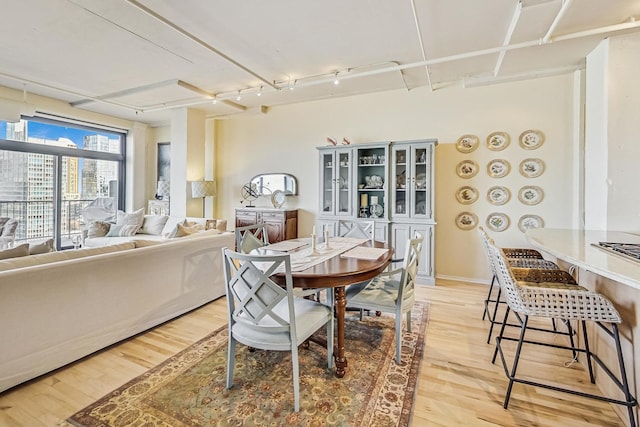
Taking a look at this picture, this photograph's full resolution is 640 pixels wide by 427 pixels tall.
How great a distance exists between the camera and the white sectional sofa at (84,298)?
189cm

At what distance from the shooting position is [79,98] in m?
5.24

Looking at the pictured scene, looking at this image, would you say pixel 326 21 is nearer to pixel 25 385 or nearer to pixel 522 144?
pixel 522 144

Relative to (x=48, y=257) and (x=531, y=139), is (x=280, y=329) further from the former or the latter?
(x=531, y=139)

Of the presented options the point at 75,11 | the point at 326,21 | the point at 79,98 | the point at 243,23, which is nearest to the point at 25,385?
the point at 75,11

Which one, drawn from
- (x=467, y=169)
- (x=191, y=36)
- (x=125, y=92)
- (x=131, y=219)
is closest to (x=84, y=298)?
(x=191, y=36)

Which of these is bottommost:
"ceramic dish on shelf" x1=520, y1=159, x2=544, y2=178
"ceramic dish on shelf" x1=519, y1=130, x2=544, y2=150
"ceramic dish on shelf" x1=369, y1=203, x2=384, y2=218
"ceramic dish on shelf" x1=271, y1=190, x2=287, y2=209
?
"ceramic dish on shelf" x1=369, y1=203, x2=384, y2=218

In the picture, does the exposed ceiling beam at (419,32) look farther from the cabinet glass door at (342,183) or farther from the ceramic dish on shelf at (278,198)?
the ceramic dish on shelf at (278,198)

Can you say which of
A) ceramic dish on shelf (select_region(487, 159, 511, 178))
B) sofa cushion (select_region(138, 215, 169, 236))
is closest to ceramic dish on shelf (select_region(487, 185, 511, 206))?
ceramic dish on shelf (select_region(487, 159, 511, 178))

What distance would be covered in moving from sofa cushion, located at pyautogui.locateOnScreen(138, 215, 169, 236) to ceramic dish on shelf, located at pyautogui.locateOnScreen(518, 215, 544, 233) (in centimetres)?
552

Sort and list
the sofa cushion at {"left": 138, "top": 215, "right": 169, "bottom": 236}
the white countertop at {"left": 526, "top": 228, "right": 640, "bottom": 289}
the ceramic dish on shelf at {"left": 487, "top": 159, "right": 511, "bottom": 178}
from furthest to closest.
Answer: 1. the sofa cushion at {"left": 138, "top": 215, "right": 169, "bottom": 236}
2. the ceramic dish on shelf at {"left": 487, "top": 159, "right": 511, "bottom": 178}
3. the white countertop at {"left": 526, "top": 228, "right": 640, "bottom": 289}

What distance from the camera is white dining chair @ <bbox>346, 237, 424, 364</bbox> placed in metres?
2.21

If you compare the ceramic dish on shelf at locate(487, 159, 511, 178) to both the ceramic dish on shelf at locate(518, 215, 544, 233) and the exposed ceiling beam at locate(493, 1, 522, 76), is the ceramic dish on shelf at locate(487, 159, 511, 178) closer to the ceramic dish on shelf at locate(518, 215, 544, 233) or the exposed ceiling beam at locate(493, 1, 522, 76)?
the ceramic dish on shelf at locate(518, 215, 544, 233)

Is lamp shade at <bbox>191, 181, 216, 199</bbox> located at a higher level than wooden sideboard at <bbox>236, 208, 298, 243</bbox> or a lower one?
higher

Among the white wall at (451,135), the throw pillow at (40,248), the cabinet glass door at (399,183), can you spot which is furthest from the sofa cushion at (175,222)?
the cabinet glass door at (399,183)
